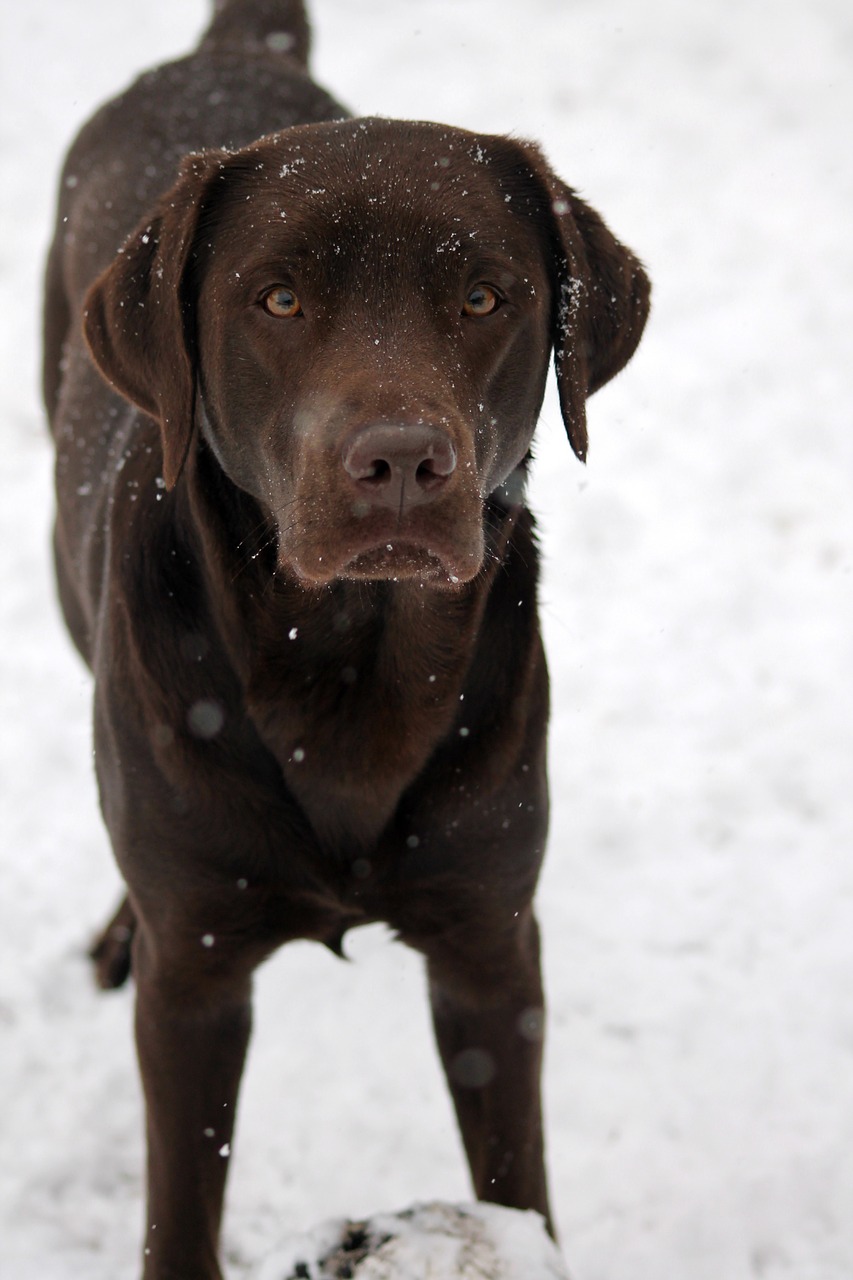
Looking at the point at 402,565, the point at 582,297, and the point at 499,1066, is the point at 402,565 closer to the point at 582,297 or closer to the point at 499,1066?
the point at 582,297

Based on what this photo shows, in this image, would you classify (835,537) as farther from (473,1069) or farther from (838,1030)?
(473,1069)

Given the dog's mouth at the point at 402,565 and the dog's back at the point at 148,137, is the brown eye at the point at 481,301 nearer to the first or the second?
the dog's mouth at the point at 402,565

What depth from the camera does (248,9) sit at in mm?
3969

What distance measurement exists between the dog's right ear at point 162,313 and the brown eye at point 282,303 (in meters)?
0.17

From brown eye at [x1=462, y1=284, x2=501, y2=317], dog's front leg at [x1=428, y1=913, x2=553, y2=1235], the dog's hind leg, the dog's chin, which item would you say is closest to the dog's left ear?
brown eye at [x1=462, y1=284, x2=501, y2=317]

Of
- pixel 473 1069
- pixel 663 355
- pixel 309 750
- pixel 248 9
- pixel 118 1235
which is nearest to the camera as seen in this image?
pixel 309 750

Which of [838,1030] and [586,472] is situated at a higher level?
[586,472]

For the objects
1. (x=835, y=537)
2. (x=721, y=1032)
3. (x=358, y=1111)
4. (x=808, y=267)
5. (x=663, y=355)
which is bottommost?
(x=358, y=1111)

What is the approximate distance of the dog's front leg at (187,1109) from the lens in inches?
96.1

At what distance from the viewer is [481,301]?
2033mm

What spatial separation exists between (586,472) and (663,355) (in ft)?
2.36

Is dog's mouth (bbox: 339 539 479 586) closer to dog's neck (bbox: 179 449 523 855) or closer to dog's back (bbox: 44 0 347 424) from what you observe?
dog's neck (bbox: 179 449 523 855)

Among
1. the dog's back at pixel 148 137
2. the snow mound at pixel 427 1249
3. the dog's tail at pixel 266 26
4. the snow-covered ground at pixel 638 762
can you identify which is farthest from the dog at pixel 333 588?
the dog's tail at pixel 266 26

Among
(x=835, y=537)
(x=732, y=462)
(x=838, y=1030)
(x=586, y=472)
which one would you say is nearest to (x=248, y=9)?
(x=586, y=472)
